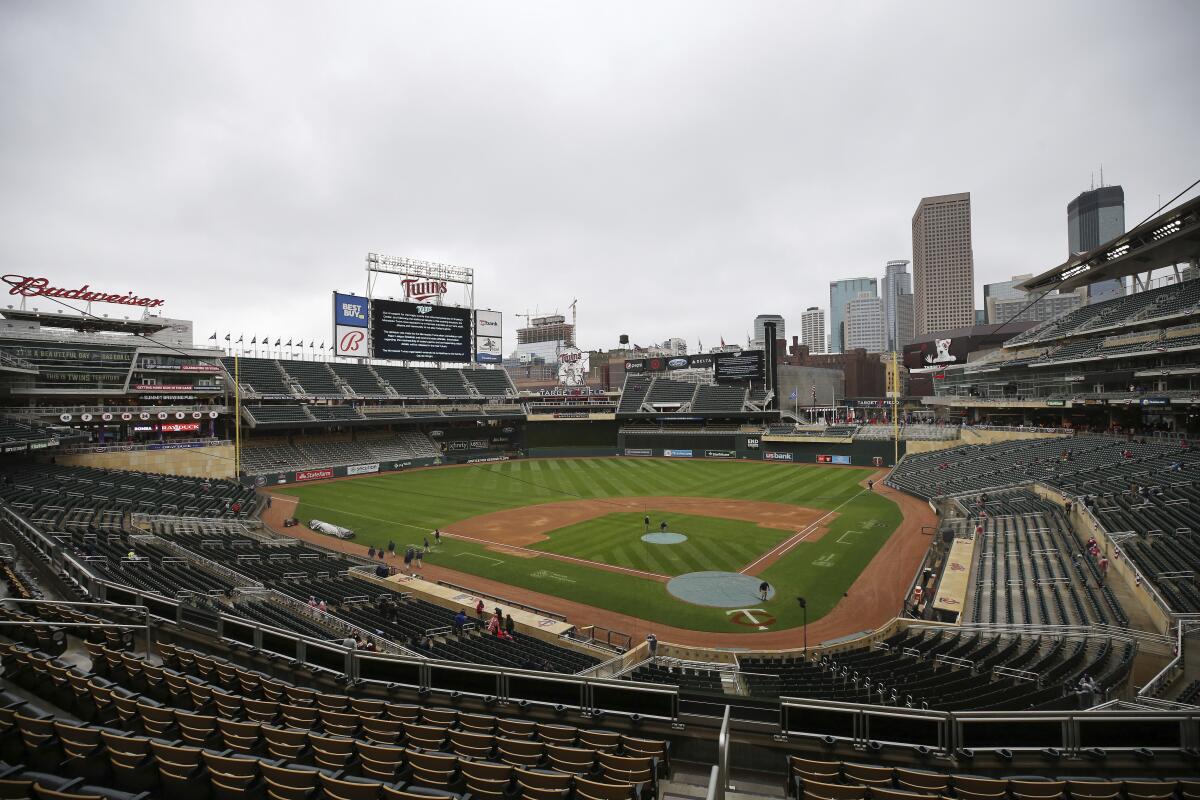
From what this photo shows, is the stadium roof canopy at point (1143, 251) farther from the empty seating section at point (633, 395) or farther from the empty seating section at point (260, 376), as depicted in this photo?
the empty seating section at point (260, 376)

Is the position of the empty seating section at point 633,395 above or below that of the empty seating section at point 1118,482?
above

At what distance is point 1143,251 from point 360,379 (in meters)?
75.3

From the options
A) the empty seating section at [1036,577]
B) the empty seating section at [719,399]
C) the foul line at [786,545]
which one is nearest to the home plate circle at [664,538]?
the foul line at [786,545]

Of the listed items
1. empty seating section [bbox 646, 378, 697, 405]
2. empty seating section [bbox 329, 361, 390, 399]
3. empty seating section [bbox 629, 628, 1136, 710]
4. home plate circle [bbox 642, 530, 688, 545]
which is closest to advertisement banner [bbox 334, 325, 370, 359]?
empty seating section [bbox 329, 361, 390, 399]

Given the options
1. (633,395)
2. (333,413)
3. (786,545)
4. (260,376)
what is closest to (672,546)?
(786,545)

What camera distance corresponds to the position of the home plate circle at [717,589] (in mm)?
23639

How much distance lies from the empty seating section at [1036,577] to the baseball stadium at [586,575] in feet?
0.66

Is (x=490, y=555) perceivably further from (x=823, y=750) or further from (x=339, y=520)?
(x=823, y=750)

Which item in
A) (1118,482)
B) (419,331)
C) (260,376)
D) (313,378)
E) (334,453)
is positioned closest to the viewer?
(1118,482)

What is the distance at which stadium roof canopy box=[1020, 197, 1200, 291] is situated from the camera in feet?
125

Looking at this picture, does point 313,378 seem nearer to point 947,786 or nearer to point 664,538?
point 664,538

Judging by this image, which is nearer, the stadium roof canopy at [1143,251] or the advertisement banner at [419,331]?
the stadium roof canopy at [1143,251]

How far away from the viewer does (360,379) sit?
70.6 m

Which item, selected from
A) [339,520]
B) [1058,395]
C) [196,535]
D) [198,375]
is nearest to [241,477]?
[198,375]
